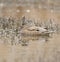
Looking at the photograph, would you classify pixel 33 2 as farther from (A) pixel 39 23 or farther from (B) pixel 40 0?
(A) pixel 39 23

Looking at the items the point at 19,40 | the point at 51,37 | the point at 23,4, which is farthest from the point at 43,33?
the point at 23,4

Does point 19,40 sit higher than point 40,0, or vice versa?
point 40,0

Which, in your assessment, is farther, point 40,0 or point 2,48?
point 40,0

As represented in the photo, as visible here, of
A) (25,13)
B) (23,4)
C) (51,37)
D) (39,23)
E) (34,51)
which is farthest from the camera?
(23,4)

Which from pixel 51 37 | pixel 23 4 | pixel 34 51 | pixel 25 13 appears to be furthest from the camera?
pixel 23 4

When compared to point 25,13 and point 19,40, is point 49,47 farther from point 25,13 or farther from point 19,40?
point 25,13

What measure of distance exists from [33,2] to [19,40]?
0.74 m

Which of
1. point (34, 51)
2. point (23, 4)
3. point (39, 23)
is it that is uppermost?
point (23, 4)

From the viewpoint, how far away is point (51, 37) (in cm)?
182

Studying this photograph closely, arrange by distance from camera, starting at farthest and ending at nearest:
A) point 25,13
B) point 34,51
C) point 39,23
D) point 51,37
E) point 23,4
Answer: point 23,4
point 25,13
point 39,23
point 51,37
point 34,51

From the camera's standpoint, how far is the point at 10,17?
209 cm

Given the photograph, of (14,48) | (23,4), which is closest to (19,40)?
(14,48)

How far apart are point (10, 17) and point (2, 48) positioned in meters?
0.48

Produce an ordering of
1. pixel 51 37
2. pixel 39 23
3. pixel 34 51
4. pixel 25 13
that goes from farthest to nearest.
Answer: pixel 25 13 < pixel 39 23 < pixel 51 37 < pixel 34 51
